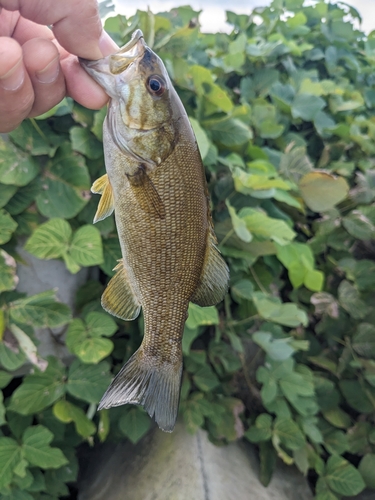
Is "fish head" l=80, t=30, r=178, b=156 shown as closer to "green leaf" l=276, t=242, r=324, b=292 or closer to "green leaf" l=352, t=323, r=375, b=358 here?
"green leaf" l=276, t=242, r=324, b=292

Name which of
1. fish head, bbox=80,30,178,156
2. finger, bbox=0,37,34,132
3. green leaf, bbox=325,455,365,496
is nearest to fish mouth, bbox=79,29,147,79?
fish head, bbox=80,30,178,156

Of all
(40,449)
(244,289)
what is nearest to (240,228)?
(244,289)

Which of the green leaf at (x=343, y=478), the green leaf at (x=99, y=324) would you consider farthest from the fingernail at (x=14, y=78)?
the green leaf at (x=343, y=478)

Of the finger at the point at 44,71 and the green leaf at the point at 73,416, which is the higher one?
the finger at the point at 44,71

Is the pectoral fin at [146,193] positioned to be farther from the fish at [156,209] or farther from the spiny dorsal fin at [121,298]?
the spiny dorsal fin at [121,298]

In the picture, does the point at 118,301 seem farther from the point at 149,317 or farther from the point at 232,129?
the point at 232,129

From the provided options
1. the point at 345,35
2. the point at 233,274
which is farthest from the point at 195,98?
the point at 345,35
